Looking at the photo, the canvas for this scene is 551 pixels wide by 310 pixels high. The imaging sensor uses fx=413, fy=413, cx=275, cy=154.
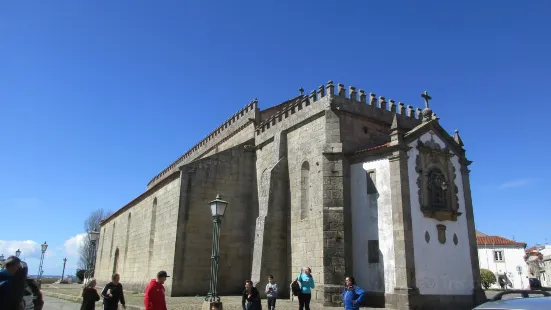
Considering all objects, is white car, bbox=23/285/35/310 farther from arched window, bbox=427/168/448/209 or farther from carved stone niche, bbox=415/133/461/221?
arched window, bbox=427/168/448/209

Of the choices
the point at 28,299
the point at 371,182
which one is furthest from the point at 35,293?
the point at 371,182

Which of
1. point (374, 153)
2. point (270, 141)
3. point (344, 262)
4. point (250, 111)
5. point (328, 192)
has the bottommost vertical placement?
point (344, 262)

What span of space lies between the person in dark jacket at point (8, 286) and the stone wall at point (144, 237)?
614 inches

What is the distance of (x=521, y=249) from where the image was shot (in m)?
51.7

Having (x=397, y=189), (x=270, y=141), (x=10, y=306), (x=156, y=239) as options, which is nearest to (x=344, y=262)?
(x=397, y=189)

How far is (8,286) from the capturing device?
5098mm

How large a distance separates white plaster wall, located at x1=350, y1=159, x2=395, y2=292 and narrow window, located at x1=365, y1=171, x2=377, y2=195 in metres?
0.10

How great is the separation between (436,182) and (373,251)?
4.37m

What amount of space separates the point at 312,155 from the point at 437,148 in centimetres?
574

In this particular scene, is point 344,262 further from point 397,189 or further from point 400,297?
point 397,189

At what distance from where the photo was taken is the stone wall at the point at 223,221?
68.3 ft

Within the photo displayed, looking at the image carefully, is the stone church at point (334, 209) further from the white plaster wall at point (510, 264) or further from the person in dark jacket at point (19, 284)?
the white plaster wall at point (510, 264)

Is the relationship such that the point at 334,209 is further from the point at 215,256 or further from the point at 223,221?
the point at 223,221

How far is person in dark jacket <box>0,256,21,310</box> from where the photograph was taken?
5031 mm
